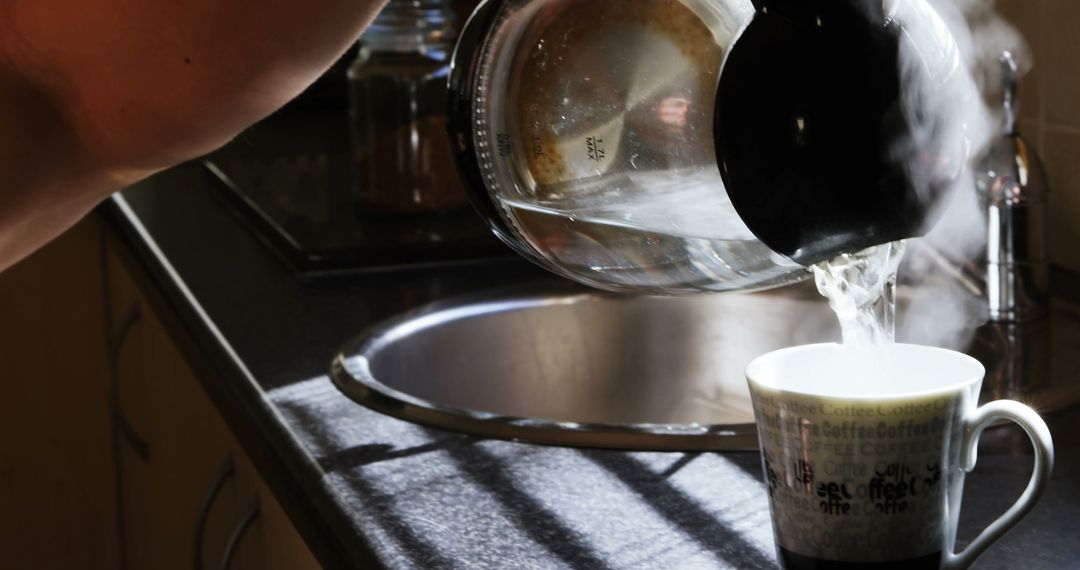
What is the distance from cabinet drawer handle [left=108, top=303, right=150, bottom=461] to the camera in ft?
4.75

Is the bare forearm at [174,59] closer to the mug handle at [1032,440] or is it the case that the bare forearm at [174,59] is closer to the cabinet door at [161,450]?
the mug handle at [1032,440]

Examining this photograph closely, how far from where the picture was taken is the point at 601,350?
1.17m

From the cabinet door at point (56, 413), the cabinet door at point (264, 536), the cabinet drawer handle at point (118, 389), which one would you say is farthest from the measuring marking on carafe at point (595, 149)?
the cabinet door at point (56, 413)

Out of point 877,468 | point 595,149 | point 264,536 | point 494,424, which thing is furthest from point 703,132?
point 264,536

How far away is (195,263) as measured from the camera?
1291 millimetres

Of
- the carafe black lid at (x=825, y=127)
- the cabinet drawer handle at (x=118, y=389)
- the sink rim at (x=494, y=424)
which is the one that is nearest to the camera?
the carafe black lid at (x=825, y=127)

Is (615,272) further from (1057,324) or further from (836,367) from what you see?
(1057,324)

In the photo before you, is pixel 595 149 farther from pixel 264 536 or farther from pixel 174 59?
pixel 264 536

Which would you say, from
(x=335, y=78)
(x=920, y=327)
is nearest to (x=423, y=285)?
(x=920, y=327)

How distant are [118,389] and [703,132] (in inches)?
45.8

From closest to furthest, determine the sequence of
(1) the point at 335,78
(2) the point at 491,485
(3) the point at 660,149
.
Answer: (3) the point at 660,149, (2) the point at 491,485, (1) the point at 335,78

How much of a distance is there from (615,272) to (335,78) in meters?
1.61

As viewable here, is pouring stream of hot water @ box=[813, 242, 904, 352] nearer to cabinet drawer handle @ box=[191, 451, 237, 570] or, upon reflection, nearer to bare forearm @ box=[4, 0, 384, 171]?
bare forearm @ box=[4, 0, 384, 171]

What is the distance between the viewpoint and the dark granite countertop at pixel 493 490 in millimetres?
618
